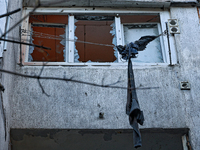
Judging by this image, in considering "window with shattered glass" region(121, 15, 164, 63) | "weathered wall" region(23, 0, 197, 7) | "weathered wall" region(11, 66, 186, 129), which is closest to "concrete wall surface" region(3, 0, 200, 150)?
"weathered wall" region(11, 66, 186, 129)

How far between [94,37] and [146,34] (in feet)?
4.41

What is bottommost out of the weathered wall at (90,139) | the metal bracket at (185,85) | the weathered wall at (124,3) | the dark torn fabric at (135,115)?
the weathered wall at (90,139)

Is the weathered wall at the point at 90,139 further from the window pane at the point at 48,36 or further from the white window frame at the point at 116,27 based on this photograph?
the window pane at the point at 48,36

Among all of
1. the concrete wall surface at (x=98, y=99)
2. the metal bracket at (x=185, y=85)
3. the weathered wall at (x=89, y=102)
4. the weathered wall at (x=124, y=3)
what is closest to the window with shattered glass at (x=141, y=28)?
the weathered wall at (x=124, y=3)

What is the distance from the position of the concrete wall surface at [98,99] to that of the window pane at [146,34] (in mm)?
482

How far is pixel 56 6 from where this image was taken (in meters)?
7.21

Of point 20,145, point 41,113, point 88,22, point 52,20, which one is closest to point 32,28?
point 52,20

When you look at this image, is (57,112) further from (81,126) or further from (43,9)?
(43,9)

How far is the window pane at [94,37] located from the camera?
6.66 meters

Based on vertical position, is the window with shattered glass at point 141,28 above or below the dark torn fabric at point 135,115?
above

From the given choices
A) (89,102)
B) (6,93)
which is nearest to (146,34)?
(89,102)

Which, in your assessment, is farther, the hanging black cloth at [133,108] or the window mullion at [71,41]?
the window mullion at [71,41]

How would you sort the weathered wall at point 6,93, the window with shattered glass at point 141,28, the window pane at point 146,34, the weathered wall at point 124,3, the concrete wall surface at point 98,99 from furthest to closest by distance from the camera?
the weathered wall at point 124,3, the window with shattered glass at point 141,28, the window pane at point 146,34, the concrete wall surface at point 98,99, the weathered wall at point 6,93

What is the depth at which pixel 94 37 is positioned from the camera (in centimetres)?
692
